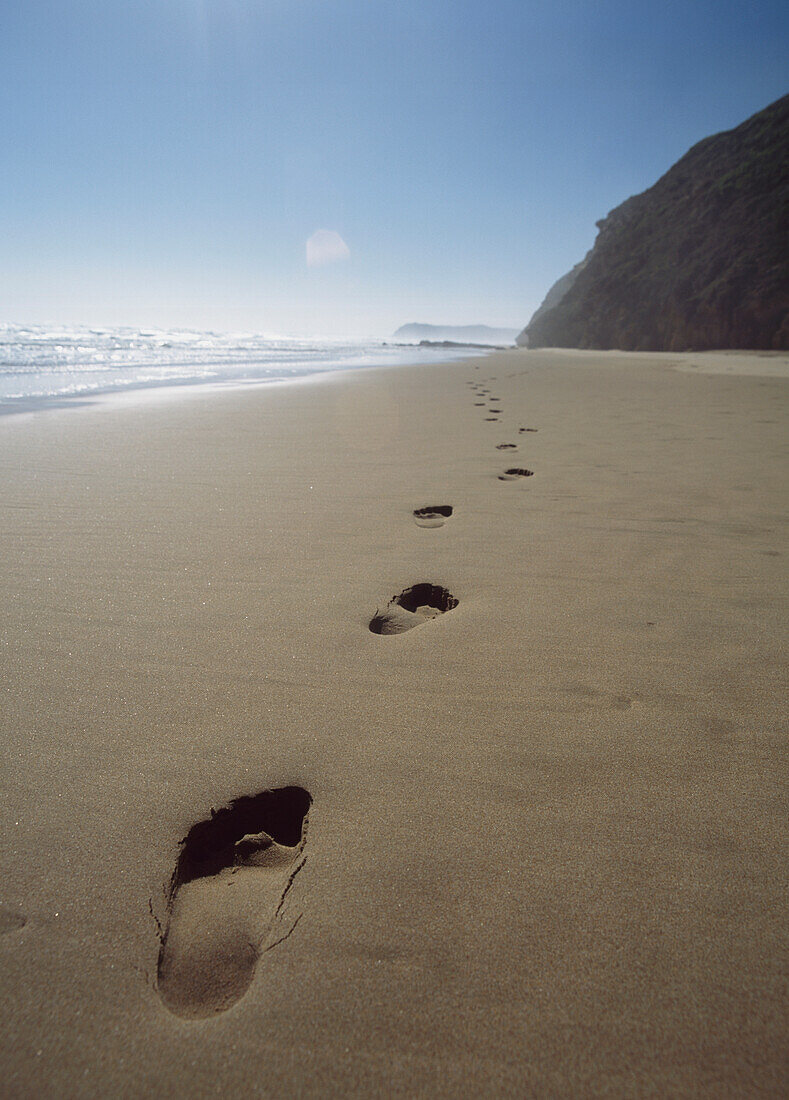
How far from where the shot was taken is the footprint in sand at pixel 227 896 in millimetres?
783

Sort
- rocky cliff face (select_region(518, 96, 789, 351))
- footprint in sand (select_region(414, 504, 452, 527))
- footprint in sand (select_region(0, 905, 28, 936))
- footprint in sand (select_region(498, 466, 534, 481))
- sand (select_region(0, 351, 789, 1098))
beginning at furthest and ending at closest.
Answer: rocky cliff face (select_region(518, 96, 789, 351)) < footprint in sand (select_region(498, 466, 534, 481)) < footprint in sand (select_region(414, 504, 452, 527)) < footprint in sand (select_region(0, 905, 28, 936)) < sand (select_region(0, 351, 789, 1098))

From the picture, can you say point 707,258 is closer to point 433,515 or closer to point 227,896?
point 433,515

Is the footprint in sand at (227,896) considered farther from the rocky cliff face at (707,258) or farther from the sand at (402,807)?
the rocky cliff face at (707,258)

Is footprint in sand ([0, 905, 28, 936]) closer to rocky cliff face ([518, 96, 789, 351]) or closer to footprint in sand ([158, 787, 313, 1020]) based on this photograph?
footprint in sand ([158, 787, 313, 1020])

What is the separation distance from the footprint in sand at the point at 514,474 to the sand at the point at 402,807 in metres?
0.94

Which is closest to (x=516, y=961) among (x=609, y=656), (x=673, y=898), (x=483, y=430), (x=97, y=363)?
(x=673, y=898)

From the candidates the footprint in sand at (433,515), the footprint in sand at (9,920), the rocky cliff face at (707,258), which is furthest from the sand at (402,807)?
the rocky cliff face at (707,258)

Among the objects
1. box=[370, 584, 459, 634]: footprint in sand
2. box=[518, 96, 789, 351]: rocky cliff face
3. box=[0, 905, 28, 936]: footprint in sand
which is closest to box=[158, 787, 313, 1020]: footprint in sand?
box=[0, 905, 28, 936]: footprint in sand

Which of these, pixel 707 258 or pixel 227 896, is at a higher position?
pixel 707 258

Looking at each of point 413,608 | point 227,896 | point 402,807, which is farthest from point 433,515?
point 227,896

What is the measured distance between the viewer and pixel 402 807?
104 centimetres

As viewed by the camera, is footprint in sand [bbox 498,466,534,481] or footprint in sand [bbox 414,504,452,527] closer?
footprint in sand [bbox 414,504,452,527]

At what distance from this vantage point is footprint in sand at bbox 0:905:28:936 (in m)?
0.85

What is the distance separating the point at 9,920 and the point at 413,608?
1305 mm
